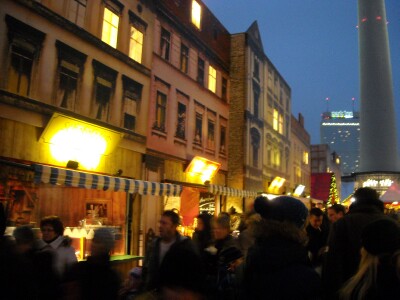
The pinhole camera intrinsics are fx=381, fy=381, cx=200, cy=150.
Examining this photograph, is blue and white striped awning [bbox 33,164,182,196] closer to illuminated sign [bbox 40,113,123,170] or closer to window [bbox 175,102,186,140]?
illuminated sign [bbox 40,113,123,170]

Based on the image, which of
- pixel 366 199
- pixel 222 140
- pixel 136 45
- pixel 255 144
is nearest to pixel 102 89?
pixel 136 45

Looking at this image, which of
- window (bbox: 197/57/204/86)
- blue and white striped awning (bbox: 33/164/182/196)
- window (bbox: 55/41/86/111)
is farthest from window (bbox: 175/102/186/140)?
window (bbox: 55/41/86/111)

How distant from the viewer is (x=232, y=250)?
3969mm

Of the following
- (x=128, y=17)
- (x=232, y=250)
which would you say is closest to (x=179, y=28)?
(x=128, y=17)

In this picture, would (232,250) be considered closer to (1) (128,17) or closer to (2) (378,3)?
(1) (128,17)

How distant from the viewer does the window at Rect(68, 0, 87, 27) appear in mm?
11055

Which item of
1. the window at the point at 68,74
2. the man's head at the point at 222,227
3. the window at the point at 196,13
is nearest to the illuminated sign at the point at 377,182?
the window at the point at 196,13

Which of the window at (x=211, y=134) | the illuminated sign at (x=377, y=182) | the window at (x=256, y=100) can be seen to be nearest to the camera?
the window at (x=211, y=134)

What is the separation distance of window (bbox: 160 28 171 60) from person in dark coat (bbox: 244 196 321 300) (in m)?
13.9

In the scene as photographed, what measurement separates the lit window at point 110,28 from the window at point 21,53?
270cm

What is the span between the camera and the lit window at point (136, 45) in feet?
45.1

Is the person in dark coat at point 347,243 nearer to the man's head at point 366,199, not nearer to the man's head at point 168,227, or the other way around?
the man's head at point 366,199

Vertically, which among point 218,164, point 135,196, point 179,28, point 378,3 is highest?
point 378,3

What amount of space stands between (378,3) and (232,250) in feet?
143
